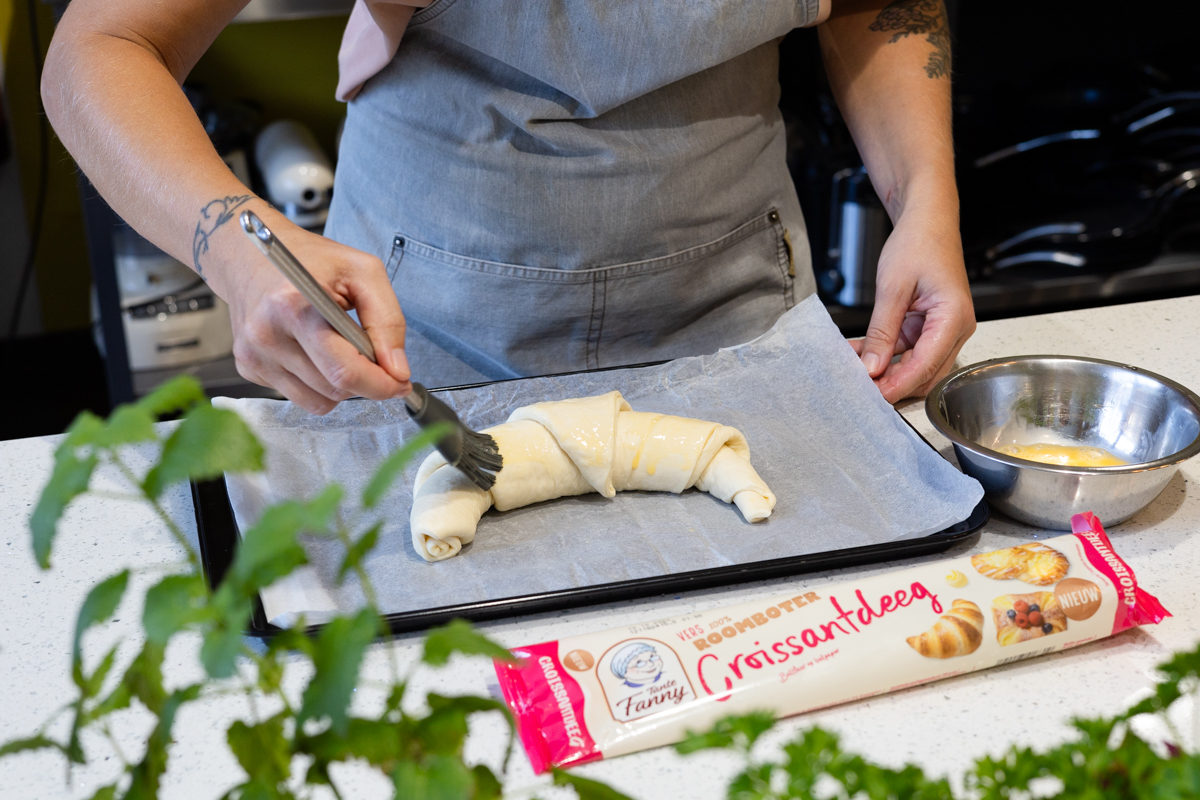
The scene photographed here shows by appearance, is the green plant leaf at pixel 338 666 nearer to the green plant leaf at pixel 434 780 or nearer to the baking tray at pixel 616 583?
the green plant leaf at pixel 434 780

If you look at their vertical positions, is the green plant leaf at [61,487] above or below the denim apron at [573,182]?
above

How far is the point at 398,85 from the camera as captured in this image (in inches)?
48.0

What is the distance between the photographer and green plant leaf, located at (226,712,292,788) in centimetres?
36

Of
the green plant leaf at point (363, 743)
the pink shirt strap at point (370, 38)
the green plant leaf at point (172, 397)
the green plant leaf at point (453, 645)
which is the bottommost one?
the pink shirt strap at point (370, 38)

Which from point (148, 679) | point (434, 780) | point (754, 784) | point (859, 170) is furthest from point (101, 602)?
point (859, 170)

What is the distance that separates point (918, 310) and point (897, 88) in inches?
13.9

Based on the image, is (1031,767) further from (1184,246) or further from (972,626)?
(1184,246)

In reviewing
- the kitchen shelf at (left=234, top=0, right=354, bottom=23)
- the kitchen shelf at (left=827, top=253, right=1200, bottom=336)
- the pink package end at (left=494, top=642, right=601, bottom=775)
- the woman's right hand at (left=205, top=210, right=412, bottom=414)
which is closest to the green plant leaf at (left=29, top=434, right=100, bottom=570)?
the pink package end at (left=494, top=642, right=601, bottom=775)

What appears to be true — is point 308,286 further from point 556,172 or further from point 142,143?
point 556,172

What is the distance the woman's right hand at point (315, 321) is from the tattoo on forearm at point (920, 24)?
87 cm

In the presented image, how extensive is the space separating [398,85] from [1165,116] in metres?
2.05

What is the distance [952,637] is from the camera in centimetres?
76

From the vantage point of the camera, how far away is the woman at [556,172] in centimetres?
Result: 99

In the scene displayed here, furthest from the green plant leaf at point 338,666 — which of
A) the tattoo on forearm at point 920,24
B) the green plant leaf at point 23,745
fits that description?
the tattoo on forearm at point 920,24
